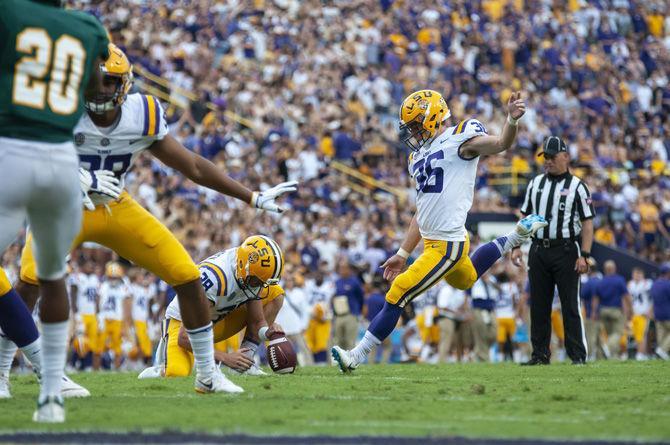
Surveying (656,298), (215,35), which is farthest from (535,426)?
(215,35)

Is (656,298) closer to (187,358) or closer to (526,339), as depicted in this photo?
(526,339)

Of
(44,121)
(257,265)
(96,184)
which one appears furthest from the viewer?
(257,265)

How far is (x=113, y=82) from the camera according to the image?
6.18m

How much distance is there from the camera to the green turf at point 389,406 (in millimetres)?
5129

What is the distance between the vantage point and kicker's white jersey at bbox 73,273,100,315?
17531 mm

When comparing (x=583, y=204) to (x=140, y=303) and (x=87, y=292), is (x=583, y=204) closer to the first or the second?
(x=140, y=303)

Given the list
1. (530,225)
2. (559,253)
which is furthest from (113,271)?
(530,225)

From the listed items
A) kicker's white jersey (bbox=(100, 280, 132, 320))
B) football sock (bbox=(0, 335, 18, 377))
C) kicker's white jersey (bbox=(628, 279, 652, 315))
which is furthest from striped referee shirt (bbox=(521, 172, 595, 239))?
kicker's white jersey (bbox=(628, 279, 652, 315))

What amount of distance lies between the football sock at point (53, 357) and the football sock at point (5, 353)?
1.28m

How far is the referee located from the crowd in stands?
6441mm

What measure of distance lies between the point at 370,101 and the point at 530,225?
14.2 m

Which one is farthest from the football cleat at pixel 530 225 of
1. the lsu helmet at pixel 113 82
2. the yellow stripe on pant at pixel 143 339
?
the yellow stripe on pant at pixel 143 339

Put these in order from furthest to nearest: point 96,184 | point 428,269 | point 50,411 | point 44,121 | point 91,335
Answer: point 91,335, point 428,269, point 96,184, point 50,411, point 44,121

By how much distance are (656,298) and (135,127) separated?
12.2 m
